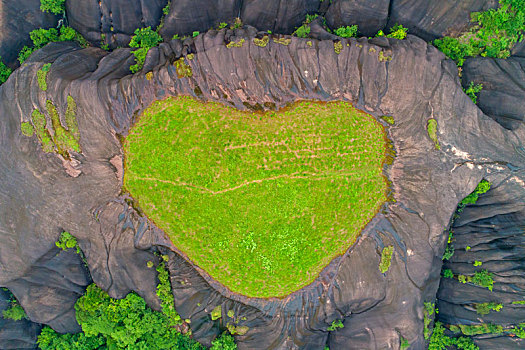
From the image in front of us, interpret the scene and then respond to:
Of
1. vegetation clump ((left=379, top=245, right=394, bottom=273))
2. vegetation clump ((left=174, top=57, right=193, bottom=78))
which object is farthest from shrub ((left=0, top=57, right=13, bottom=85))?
vegetation clump ((left=379, top=245, right=394, bottom=273))

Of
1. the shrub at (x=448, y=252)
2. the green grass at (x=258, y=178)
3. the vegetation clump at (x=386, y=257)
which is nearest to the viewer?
the green grass at (x=258, y=178)

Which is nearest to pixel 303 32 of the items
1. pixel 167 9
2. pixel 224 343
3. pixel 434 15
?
pixel 434 15

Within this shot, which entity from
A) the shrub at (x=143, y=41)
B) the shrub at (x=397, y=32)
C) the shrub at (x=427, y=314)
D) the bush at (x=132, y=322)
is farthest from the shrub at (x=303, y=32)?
the shrub at (x=427, y=314)

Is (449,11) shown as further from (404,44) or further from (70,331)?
(70,331)

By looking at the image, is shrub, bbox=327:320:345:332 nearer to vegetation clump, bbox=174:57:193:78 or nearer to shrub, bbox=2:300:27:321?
vegetation clump, bbox=174:57:193:78

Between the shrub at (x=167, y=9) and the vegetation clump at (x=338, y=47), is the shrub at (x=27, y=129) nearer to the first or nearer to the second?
the shrub at (x=167, y=9)

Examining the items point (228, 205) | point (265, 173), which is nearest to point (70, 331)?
point (228, 205)
